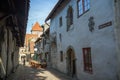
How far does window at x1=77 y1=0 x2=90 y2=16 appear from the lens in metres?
10.7

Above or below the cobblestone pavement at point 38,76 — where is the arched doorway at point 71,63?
above

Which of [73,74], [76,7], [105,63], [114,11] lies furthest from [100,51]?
[73,74]

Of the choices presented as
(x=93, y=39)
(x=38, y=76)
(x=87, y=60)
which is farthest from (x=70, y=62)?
(x=93, y=39)

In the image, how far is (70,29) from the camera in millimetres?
13914

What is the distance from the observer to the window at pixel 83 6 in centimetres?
1067

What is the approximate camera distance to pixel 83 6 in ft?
36.8

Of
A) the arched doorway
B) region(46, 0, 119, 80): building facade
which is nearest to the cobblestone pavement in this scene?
the arched doorway

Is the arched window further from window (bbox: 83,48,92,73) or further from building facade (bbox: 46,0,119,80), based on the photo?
window (bbox: 83,48,92,73)

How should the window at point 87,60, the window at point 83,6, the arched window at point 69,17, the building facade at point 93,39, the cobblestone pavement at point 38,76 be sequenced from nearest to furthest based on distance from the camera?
the building facade at point 93,39, the window at point 87,60, the window at point 83,6, the cobblestone pavement at point 38,76, the arched window at point 69,17

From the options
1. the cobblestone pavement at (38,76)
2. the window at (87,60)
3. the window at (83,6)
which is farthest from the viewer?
the cobblestone pavement at (38,76)

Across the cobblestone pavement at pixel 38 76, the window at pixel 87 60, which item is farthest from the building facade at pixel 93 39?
the cobblestone pavement at pixel 38 76

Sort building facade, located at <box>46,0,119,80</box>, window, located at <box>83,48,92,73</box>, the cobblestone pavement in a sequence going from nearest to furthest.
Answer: building facade, located at <box>46,0,119,80</box>
window, located at <box>83,48,92,73</box>
the cobblestone pavement

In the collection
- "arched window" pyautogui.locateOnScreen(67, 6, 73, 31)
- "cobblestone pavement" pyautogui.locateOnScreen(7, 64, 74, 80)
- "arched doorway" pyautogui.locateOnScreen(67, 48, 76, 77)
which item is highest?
"arched window" pyautogui.locateOnScreen(67, 6, 73, 31)

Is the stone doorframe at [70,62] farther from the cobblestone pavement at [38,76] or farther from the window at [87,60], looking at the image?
the window at [87,60]
